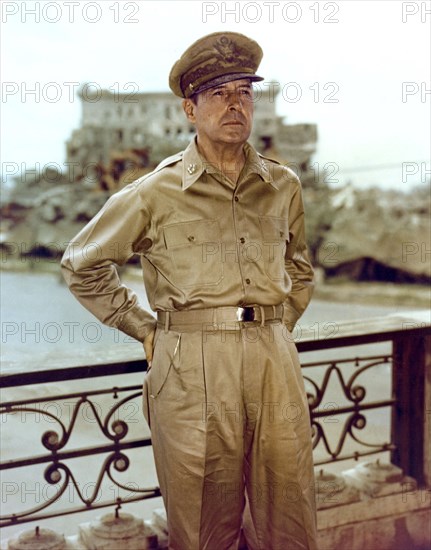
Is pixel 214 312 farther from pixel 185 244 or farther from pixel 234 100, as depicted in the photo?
pixel 234 100

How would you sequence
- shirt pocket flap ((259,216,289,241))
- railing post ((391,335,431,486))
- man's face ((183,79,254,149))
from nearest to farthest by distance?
1. man's face ((183,79,254,149))
2. shirt pocket flap ((259,216,289,241))
3. railing post ((391,335,431,486))

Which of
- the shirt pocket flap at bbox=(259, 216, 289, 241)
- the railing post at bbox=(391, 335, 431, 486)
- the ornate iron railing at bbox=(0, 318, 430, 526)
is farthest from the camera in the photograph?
the railing post at bbox=(391, 335, 431, 486)

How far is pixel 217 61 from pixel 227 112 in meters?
0.16

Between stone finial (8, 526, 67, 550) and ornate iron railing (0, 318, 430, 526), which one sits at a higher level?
ornate iron railing (0, 318, 430, 526)

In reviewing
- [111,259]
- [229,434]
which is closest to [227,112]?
[111,259]

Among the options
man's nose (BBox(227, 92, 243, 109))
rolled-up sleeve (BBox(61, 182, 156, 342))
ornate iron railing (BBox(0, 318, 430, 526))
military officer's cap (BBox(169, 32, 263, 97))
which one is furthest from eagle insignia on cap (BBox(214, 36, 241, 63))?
ornate iron railing (BBox(0, 318, 430, 526))

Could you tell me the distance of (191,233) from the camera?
181cm

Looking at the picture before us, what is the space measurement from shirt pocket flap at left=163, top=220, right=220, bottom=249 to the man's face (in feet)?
0.76

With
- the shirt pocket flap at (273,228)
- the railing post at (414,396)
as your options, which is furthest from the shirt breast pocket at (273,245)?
the railing post at (414,396)

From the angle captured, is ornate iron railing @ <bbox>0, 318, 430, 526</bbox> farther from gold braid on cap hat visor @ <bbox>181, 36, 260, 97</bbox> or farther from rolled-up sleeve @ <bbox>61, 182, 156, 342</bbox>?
gold braid on cap hat visor @ <bbox>181, 36, 260, 97</bbox>

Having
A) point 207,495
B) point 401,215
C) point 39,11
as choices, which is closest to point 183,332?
point 207,495

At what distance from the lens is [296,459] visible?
72.5 inches

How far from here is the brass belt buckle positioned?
181cm

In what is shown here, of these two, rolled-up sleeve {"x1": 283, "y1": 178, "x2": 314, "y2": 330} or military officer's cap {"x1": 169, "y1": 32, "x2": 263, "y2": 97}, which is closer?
military officer's cap {"x1": 169, "y1": 32, "x2": 263, "y2": 97}
